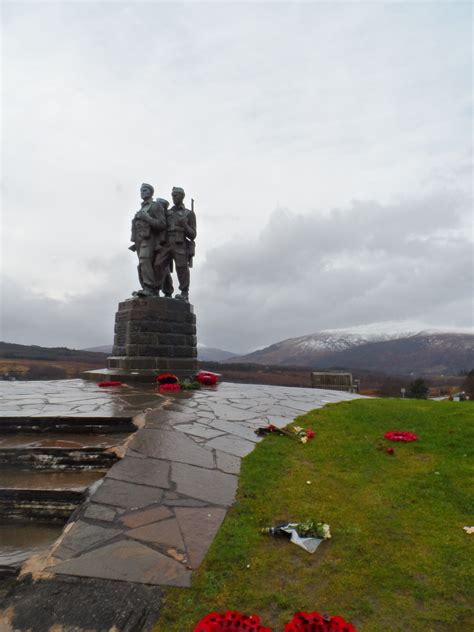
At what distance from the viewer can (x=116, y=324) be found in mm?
12406

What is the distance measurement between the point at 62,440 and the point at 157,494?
1886 millimetres

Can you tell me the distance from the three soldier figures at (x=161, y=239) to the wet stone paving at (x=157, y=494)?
659cm

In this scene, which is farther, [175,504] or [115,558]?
[175,504]

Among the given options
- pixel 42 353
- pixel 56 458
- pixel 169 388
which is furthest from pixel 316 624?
pixel 42 353

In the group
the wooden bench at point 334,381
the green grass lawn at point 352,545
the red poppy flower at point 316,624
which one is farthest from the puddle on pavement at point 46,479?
the wooden bench at point 334,381

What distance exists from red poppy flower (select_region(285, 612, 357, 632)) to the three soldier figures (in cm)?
1087

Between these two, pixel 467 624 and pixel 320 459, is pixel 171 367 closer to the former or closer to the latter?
pixel 320 459

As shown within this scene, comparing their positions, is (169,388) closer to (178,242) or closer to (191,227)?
(178,242)

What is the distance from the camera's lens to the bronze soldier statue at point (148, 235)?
40.1 feet

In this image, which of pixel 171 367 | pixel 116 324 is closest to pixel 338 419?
pixel 171 367

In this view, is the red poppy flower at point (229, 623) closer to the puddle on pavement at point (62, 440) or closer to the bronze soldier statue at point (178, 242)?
the puddle on pavement at point (62, 440)

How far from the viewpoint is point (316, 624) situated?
6.28 feet

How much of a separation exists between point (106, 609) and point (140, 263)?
1131cm

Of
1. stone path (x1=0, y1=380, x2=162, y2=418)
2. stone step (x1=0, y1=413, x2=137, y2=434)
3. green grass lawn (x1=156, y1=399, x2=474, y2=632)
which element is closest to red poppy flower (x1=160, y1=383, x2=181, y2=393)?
stone path (x1=0, y1=380, x2=162, y2=418)
